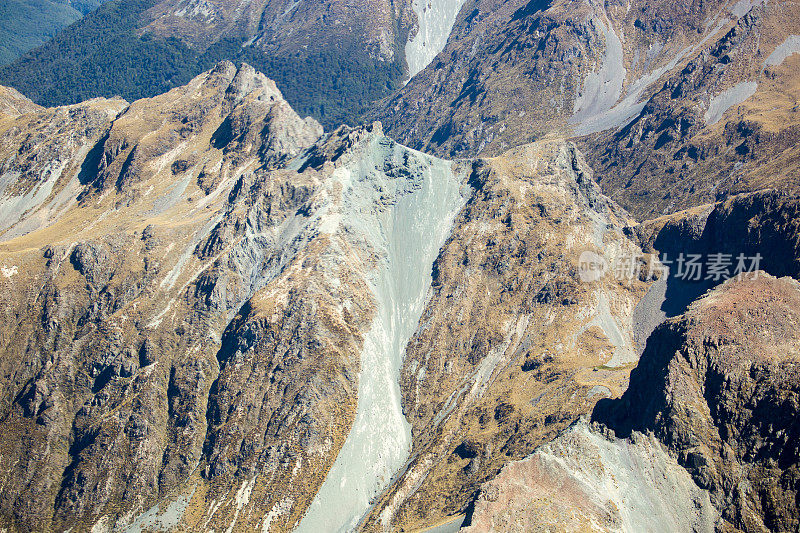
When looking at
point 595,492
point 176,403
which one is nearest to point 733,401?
point 595,492

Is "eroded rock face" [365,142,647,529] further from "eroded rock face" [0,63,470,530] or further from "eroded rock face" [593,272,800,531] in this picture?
"eroded rock face" [593,272,800,531]

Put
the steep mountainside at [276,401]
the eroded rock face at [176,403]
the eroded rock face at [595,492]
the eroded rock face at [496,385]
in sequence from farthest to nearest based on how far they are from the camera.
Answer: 1. the eroded rock face at [176,403]
2. the steep mountainside at [276,401]
3. the eroded rock face at [496,385]
4. the eroded rock face at [595,492]

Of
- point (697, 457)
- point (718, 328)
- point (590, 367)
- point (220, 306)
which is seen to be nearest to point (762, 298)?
point (718, 328)

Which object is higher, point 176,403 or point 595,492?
point 176,403

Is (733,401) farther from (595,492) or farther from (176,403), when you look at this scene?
(176,403)

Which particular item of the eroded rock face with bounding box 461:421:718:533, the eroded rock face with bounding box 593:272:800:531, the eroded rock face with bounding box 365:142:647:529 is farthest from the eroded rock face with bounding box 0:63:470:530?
the eroded rock face with bounding box 593:272:800:531

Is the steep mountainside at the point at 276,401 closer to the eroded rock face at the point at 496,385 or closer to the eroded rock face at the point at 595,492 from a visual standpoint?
the eroded rock face at the point at 496,385

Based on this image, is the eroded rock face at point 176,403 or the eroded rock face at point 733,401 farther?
the eroded rock face at point 176,403

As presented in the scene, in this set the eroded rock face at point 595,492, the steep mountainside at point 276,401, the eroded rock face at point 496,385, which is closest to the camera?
the eroded rock face at point 595,492

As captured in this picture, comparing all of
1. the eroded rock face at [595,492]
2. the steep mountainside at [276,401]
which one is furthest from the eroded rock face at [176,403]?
the eroded rock face at [595,492]
